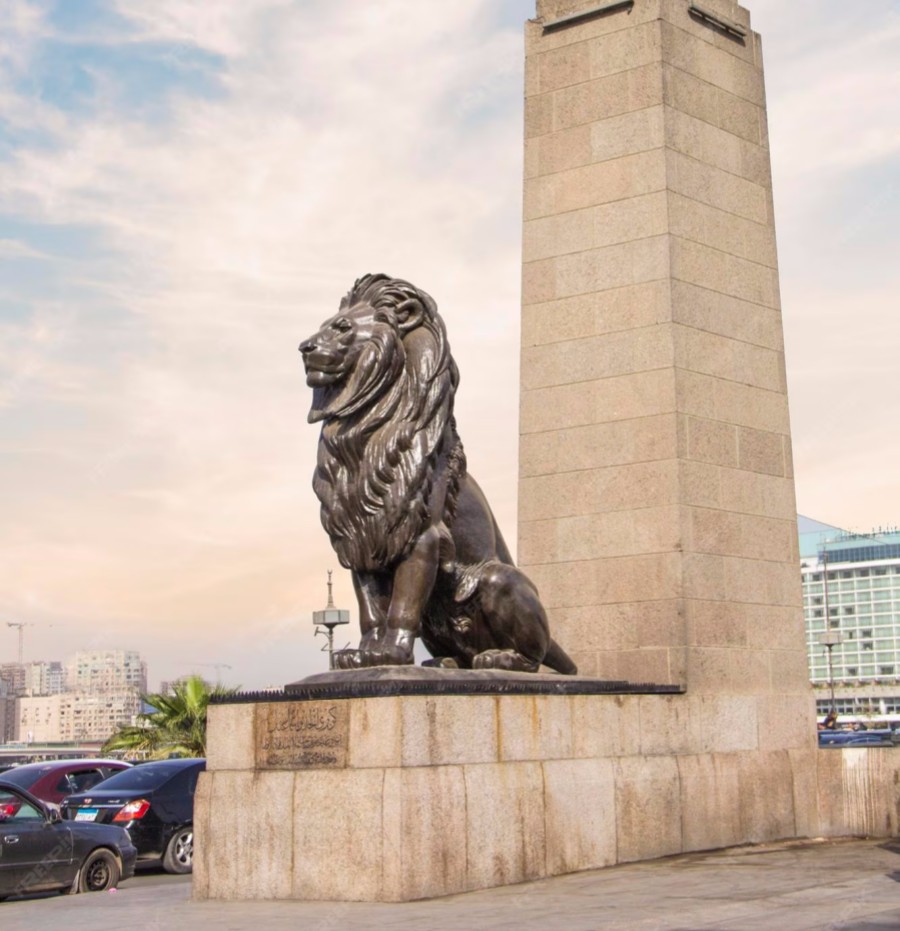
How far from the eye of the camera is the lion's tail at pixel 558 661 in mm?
11844

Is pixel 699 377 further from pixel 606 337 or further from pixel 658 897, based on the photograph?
pixel 658 897

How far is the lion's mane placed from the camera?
33.4 ft

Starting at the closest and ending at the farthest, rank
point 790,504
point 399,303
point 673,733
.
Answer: point 399,303 → point 673,733 → point 790,504

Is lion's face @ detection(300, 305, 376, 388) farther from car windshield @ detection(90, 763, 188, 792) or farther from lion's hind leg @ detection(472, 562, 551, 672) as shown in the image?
car windshield @ detection(90, 763, 188, 792)

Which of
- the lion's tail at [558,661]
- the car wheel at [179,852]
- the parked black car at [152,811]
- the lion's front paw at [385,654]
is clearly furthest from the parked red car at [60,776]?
the lion's front paw at [385,654]

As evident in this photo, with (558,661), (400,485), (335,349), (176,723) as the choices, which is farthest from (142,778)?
(176,723)

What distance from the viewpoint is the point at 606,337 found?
Answer: 13211 mm

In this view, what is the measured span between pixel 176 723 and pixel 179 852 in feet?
41.2

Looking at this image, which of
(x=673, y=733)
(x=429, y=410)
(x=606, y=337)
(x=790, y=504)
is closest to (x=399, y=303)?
(x=429, y=410)

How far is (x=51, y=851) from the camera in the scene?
41.3ft

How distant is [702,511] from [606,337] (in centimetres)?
181

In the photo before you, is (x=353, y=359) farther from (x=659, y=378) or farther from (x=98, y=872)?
(x=98, y=872)

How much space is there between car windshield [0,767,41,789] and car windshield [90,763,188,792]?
1.54 meters

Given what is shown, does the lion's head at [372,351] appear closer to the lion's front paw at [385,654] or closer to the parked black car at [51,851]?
the lion's front paw at [385,654]
